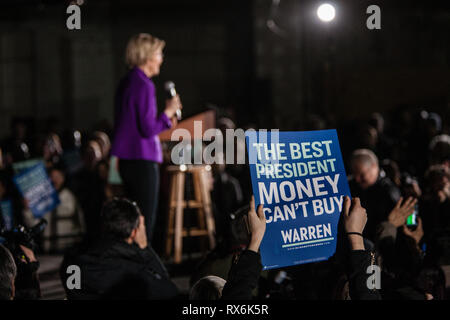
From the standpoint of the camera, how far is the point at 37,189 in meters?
6.90

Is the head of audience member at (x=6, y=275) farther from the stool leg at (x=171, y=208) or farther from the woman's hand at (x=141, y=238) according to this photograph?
the stool leg at (x=171, y=208)

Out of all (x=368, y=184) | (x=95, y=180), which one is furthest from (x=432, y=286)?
(x=95, y=180)

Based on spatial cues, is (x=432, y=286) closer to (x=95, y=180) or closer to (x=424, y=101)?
(x=95, y=180)

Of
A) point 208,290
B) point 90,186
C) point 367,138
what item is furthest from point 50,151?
point 208,290

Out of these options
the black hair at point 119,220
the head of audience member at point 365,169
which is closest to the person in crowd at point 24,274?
the black hair at point 119,220

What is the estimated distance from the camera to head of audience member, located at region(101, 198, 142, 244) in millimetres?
A: 3559

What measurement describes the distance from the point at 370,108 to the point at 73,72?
6711mm

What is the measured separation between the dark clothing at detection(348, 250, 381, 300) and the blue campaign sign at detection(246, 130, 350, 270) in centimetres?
40

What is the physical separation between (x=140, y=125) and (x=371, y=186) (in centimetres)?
212

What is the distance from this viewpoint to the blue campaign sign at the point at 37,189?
22.4ft

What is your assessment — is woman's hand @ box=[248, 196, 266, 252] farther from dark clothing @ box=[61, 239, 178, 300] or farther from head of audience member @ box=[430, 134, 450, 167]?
head of audience member @ box=[430, 134, 450, 167]

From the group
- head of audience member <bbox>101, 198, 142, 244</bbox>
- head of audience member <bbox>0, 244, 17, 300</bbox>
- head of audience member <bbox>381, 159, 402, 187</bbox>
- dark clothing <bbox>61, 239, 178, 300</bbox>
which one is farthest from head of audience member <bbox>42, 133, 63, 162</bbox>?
head of audience member <bbox>0, 244, 17, 300</bbox>

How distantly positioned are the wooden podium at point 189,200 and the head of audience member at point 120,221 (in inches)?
85.8

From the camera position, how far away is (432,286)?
3.45 meters
